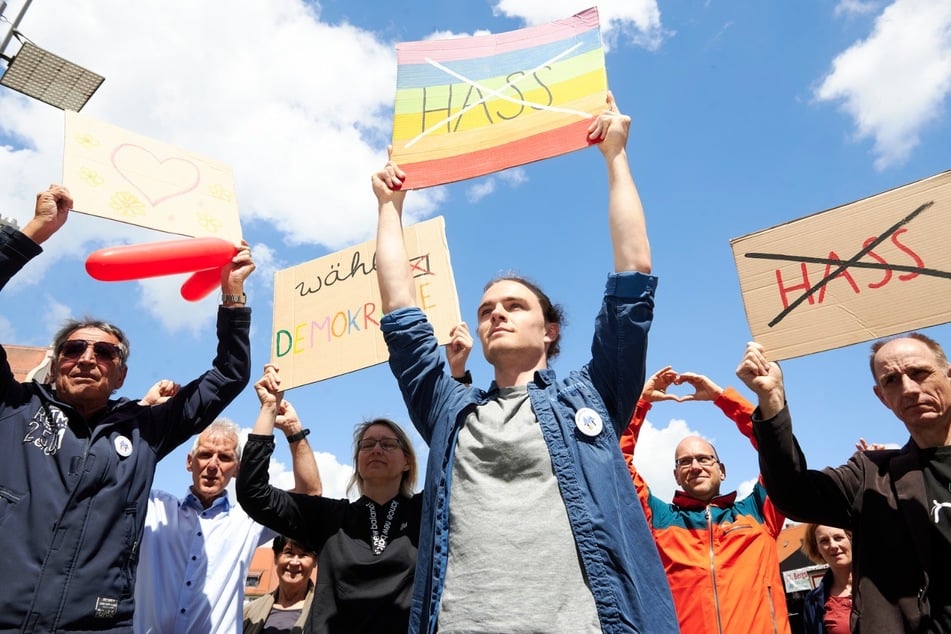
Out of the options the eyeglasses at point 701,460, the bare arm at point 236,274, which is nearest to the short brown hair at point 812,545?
the eyeglasses at point 701,460

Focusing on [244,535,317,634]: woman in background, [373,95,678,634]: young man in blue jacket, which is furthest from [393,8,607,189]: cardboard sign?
[244,535,317,634]: woman in background

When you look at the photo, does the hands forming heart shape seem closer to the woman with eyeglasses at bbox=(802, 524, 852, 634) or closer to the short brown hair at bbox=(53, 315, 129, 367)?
the woman with eyeglasses at bbox=(802, 524, 852, 634)

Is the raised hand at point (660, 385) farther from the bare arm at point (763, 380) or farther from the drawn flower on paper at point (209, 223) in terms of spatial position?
the drawn flower on paper at point (209, 223)

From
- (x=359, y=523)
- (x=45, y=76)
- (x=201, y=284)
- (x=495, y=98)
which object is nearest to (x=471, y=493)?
(x=359, y=523)

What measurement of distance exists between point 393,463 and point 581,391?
5.13 feet

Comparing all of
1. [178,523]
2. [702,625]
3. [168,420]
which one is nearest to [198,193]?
[168,420]

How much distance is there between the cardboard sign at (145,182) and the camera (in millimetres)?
3438

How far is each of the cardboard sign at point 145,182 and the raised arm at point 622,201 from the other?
2.06 metres

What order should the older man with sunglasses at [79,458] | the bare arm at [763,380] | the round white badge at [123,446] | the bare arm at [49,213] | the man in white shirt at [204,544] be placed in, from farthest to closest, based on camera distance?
the man in white shirt at [204,544] → the bare arm at [49,213] → the round white badge at [123,446] → the bare arm at [763,380] → the older man with sunglasses at [79,458]

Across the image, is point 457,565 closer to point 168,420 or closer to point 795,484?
point 795,484

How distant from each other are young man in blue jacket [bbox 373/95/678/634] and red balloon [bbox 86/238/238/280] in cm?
131

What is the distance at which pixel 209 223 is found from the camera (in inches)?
145

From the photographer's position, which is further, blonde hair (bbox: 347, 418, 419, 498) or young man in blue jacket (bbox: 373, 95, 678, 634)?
blonde hair (bbox: 347, 418, 419, 498)

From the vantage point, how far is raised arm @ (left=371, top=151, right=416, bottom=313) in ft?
7.91
